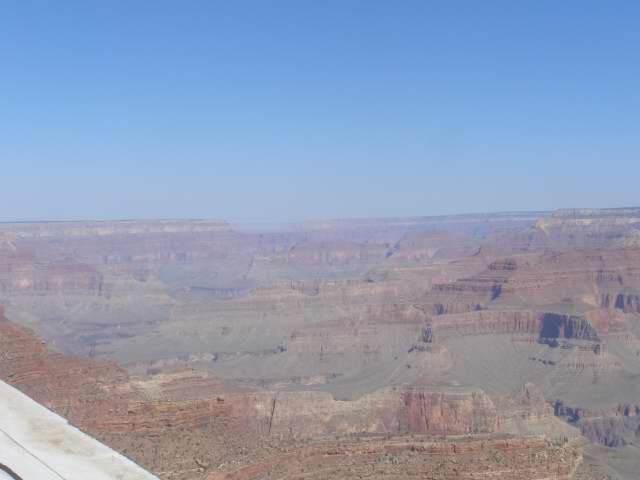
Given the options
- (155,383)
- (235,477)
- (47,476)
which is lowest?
(155,383)

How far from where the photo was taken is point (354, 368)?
105562 mm

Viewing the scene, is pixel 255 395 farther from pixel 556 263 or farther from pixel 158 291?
pixel 158 291

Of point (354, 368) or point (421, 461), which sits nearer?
point (421, 461)

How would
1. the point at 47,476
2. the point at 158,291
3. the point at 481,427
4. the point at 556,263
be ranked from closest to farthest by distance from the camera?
1. the point at 47,476
2. the point at 481,427
3. the point at 556,263
4. the point at 158,291

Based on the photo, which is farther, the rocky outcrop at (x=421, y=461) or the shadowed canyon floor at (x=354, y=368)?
the shadowed canyon floor at (x=354, y=368)

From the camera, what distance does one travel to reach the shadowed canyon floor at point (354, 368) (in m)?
30.4

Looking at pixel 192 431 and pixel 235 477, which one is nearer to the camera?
pixel 235 477

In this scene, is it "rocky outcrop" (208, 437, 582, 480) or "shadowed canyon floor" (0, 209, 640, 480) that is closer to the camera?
"rocky outcrop" (208, 437, 582, 480)

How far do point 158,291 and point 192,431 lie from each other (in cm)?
15982

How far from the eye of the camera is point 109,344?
133 meters

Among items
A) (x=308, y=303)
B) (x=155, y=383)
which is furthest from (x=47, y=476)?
(x=308, y=303)

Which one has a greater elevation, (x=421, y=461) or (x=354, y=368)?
(x=421, y=461)

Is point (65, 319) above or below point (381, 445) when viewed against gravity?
below

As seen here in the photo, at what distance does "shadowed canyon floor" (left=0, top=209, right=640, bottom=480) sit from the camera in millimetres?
30406
